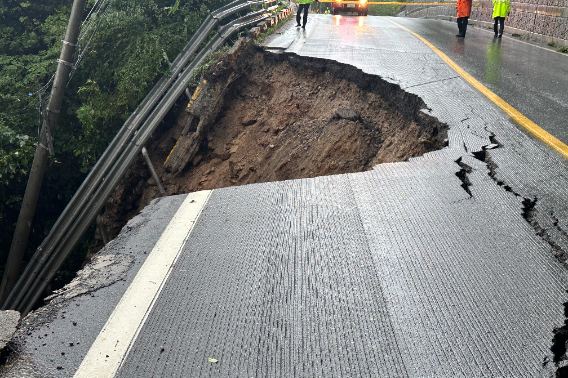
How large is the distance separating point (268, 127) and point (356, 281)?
5620mm

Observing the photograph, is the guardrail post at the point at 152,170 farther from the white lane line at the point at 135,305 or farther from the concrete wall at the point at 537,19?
the concrete wall at the point at 537,19

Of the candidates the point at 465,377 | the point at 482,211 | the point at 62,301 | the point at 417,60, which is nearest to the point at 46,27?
the point at 417,60

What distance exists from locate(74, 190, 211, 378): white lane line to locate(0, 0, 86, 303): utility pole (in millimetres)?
6279

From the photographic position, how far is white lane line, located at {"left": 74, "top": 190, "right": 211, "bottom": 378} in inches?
71.3

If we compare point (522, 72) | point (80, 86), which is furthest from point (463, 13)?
point (80, 86)

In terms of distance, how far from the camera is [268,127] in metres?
7.59

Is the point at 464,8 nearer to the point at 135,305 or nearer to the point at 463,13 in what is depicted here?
the point at 463,13

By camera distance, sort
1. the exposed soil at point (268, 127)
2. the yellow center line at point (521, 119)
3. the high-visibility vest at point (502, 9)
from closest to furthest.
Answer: the yellow center line at point (521, 119) → the exposed soil at point (268, 127) → the high-visibility vest at point (502, 9)

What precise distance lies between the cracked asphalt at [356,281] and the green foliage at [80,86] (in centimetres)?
605

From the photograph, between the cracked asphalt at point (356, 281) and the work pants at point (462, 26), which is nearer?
the cracked asphalt at point (356, 281)

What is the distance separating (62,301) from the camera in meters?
2.26

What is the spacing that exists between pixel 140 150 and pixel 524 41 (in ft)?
35.9

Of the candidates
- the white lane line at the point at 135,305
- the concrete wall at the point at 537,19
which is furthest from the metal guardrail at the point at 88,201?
the concrete wall at the point at 537,19

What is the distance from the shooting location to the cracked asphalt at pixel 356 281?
70.9 inches
